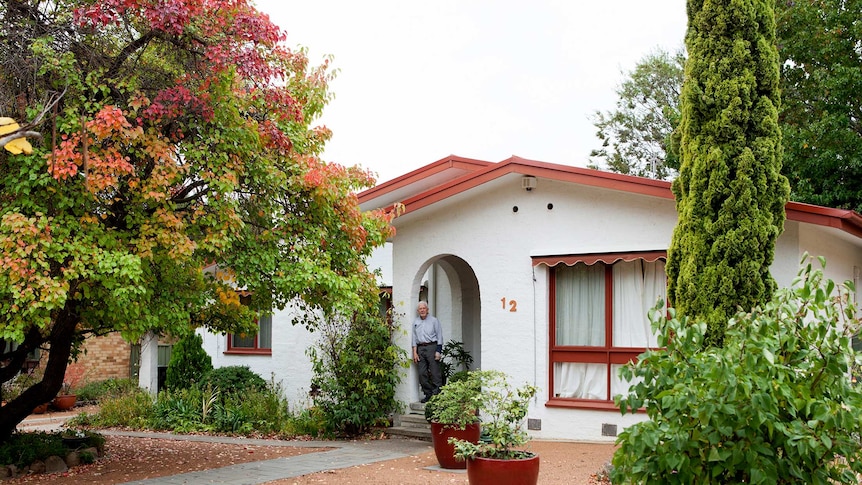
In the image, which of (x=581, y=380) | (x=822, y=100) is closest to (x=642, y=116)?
(x=822, y=100)

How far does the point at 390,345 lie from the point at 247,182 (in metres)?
4.69

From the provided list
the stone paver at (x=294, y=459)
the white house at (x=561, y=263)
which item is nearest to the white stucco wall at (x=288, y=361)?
the stone paver at (x=294, y=459)

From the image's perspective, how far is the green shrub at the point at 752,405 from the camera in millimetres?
4289

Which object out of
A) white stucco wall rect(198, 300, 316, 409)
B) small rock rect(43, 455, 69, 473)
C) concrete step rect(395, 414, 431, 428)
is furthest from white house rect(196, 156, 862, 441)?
small rock rect(43, 455, 69, 473)

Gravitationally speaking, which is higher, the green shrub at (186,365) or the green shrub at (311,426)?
the green shrub at (186,365)

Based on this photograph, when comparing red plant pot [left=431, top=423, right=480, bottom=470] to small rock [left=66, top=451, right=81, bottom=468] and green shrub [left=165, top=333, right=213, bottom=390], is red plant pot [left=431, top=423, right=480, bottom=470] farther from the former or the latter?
green shrub [left=165, top=333, right=213, bottom=390]

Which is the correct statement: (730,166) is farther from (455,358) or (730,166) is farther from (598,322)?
(455,358)

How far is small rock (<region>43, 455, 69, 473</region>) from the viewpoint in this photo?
10.1 m

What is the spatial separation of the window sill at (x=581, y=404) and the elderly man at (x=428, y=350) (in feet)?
6.63

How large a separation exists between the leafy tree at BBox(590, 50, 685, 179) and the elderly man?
63.9 feet

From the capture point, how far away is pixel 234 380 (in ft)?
52.1

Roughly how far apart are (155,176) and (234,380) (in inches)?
342

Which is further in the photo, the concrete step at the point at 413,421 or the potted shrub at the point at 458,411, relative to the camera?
the concrete step at the point at 413,421

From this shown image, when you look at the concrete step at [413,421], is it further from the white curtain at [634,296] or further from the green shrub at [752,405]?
the green shrub at [752,405]
